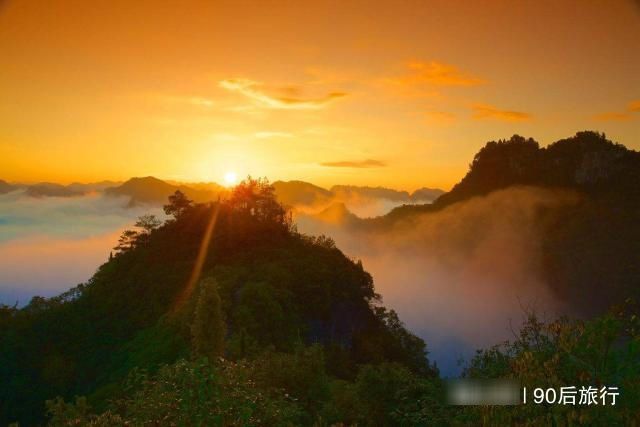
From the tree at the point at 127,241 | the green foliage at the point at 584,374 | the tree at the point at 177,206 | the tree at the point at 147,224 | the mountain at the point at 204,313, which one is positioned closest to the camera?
the green foliage at the point at 584,374

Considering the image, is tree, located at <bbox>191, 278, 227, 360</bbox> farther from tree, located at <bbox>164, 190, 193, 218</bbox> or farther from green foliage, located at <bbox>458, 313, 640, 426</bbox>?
tree, located at <bbox>164, 190, 193, 218</bbox>

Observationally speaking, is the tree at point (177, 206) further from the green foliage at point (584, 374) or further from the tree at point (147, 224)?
the green foliage at point (584, 374)

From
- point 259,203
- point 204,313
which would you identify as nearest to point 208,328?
point 204,313

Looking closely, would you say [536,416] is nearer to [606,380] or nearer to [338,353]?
[606,380]

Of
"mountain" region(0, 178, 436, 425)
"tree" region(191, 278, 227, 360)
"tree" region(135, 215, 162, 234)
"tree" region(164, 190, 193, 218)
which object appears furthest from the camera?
"tree" region(135, 215, 162, 234)

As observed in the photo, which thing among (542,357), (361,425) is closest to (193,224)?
(361,425)

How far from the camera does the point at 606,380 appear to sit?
529 inches

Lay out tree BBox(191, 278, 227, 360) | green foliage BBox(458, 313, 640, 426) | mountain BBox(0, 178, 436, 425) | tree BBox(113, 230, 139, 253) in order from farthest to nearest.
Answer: tree BBox(113, 230, 139, 253) → mountain BBox(0, 178, 436, 425) → tree BBox(191, 278, 227, 360) → green foliage BBox(458, 313, 640, 426)

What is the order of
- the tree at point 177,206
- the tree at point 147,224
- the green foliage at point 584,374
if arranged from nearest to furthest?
the green foliage at point 584,374, the tree at point 177,206, the tree at point 147,224

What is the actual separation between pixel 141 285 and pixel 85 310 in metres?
10.1

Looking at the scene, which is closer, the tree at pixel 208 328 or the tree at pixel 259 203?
the tree at pixel 208 328

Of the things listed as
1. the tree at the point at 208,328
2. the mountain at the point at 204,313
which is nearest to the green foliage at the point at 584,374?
the mountain at the point at 204,313

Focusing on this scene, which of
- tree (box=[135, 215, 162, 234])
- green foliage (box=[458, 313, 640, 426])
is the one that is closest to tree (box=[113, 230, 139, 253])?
tree (box=[135, 215, 162, 234])

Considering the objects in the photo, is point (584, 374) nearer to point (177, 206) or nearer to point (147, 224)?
point (177, 206)
